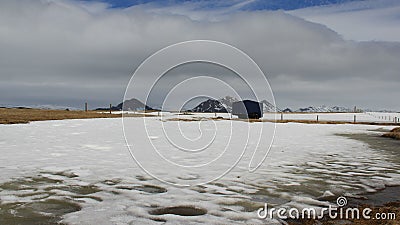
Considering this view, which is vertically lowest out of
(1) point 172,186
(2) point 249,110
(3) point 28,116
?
(1) point 172,186

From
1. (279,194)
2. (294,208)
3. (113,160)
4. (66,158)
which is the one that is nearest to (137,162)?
(113,160)

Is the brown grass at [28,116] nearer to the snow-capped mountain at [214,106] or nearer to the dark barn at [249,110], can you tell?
the snow-capped mountain at [214,106]

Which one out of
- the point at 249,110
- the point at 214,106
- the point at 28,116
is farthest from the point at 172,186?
the point at 214,106

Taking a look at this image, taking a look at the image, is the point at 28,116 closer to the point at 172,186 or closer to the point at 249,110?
the point at 172,186

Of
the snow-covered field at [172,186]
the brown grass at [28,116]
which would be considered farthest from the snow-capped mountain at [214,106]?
the brown grass at [28,116]

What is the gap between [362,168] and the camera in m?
11.4

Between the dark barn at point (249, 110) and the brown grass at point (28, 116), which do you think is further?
the dark barn at point (249, 110)

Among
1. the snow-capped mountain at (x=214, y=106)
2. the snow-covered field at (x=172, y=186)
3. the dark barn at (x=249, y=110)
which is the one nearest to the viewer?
the snow-covered field at (x=172, y=186)

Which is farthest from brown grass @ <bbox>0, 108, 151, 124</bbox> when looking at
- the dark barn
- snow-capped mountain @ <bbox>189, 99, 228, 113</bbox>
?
the dark barn

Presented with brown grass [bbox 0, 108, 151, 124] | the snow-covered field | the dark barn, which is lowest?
the snow-covered field

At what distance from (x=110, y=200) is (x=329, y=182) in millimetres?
5734

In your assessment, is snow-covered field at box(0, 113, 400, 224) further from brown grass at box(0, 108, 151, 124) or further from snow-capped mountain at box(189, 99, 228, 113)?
brown grass at box(0, 108, 151, 124)

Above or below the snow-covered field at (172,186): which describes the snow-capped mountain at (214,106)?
above

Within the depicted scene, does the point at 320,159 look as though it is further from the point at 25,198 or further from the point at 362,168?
the point at 25,198
